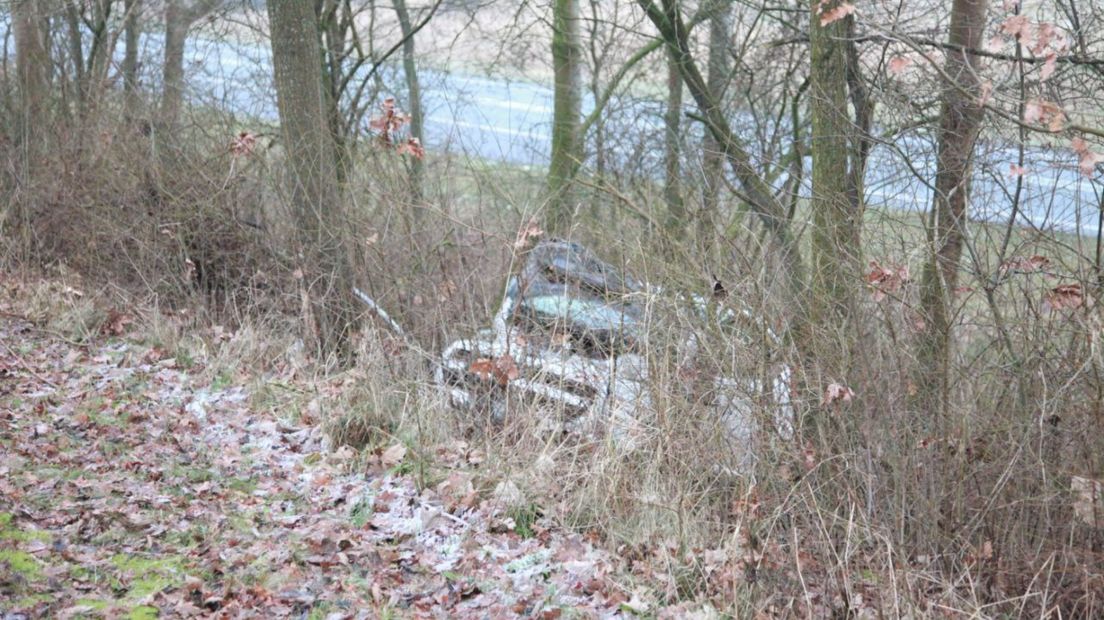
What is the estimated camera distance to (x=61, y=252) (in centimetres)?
1035

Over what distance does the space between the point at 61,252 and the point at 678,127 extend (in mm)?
5736

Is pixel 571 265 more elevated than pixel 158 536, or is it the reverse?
pixel 571 265

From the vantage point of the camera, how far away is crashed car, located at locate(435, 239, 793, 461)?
632cm

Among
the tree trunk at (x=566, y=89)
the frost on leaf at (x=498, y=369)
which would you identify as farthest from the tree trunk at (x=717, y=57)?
the frost on leaf at (x=498, y=369)

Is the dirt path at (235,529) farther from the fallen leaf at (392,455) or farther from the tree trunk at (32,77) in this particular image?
the tree trunk at (32,77)

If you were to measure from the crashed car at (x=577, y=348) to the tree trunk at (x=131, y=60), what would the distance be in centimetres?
512

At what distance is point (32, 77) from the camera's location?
1143 cm

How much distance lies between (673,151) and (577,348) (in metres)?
3.77

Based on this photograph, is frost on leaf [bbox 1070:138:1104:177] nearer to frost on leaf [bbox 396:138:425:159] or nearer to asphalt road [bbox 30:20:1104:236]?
asphalt road [bbox 30:20:1104:236]

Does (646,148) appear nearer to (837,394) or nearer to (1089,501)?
(837,394)

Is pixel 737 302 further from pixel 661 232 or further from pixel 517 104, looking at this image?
pixel 517 104

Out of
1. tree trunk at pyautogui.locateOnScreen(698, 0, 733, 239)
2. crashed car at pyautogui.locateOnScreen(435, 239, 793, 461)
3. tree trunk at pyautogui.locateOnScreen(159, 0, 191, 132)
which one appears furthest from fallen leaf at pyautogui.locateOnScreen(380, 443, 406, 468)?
tree trunk at pyautogui.locateOnScreen(159, 0, 191, 132)

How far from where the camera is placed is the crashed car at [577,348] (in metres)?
6.32

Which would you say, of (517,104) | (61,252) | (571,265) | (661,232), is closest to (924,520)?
(661,232)
